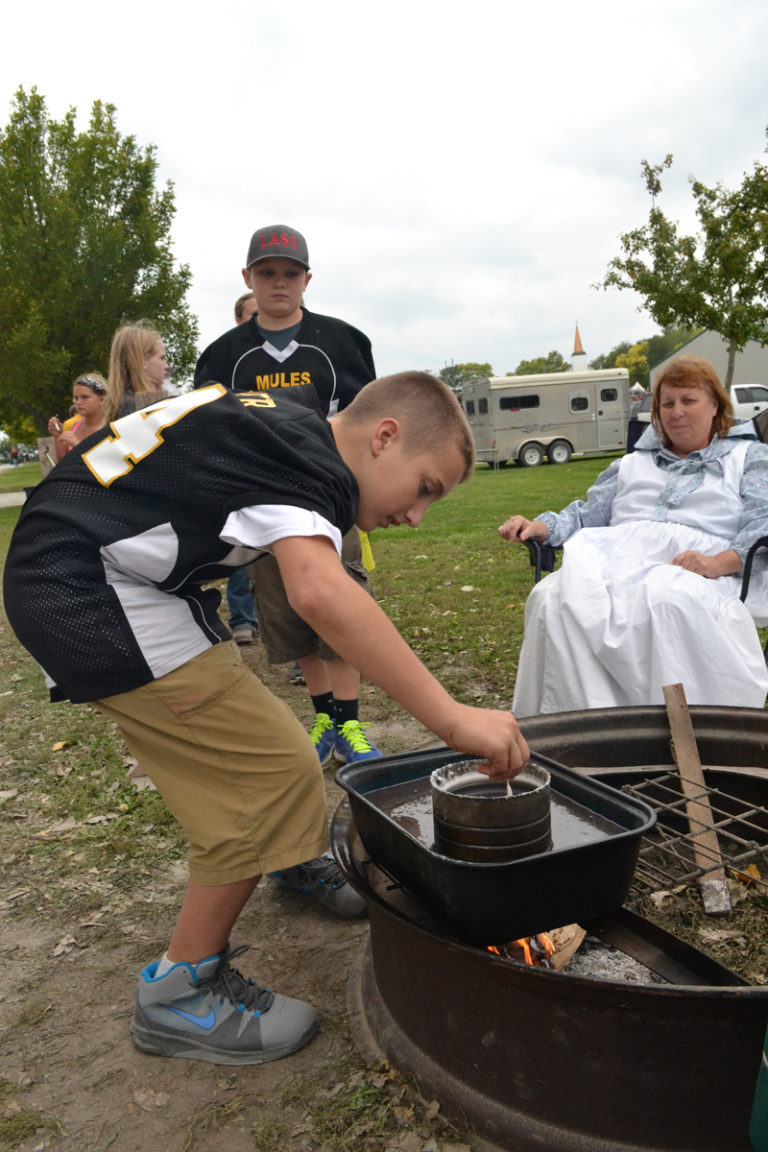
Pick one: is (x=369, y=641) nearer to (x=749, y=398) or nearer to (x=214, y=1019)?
(x=214, y=1019)

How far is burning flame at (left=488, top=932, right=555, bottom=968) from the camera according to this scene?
183 centimetres

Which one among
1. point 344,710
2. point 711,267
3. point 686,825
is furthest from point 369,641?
point 711,267

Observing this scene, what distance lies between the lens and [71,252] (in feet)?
80.6

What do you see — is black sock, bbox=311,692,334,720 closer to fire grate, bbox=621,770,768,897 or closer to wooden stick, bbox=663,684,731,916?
fire grate, bbox=621,770,768,897

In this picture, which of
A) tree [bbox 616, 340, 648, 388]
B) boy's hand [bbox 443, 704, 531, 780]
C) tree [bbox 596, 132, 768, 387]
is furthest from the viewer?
tree [bbox 616, 340, 648, 388]

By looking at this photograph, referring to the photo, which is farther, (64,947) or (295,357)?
(295,357)

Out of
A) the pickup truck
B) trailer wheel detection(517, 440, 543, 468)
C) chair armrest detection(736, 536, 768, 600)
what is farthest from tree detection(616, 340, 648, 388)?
chair armrest detection(736, 536, 768, 600)

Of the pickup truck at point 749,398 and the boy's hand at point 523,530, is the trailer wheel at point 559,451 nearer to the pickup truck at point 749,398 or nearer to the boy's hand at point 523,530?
the pickup truck at point 749,398

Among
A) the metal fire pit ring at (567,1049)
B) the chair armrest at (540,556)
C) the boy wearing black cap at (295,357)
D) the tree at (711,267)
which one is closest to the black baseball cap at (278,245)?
the boy wearing black cap at (295,357)

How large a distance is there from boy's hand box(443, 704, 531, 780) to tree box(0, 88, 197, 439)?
2361cm

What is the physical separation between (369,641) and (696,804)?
4.24ft

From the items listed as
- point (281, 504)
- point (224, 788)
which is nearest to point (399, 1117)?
point (224, 788)

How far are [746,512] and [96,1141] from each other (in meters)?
2.89

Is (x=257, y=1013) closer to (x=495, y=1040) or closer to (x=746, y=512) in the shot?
(x=495, y=1040)
